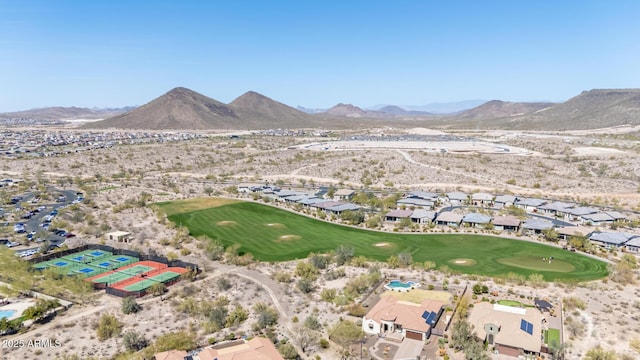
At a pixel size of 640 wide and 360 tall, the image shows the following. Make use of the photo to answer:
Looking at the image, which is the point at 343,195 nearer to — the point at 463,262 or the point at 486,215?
the point at 486,215

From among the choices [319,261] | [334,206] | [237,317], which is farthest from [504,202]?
[237,317]

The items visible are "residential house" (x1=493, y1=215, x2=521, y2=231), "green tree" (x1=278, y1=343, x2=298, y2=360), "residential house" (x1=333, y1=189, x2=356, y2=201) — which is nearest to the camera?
"green tree" (x1=278, y1=343, x2=298, y2=360)

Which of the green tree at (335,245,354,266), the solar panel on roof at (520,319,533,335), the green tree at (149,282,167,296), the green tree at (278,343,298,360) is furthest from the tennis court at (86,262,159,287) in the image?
the solar panel on roof at (520,319,533,335)

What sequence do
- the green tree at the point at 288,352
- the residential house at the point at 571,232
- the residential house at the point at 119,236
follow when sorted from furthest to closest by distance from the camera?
the residential house at the point at 571,232 < the residential house at the point at 119,236 < the green tree at the point at 288,352

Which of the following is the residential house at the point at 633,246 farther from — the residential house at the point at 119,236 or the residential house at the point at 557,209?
the residential house at the point at 119,236

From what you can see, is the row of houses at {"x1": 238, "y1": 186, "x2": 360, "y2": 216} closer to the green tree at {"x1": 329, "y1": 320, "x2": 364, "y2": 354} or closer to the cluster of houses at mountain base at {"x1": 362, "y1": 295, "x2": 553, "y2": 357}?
the cluster of houses at mountain base at {"x1": 362, "y1": 295, "x2": 553, "y2": 357}

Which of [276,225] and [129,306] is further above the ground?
[129,306]

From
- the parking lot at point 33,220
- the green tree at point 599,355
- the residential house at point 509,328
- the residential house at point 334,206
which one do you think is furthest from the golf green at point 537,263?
the parking lot at point 33,220
